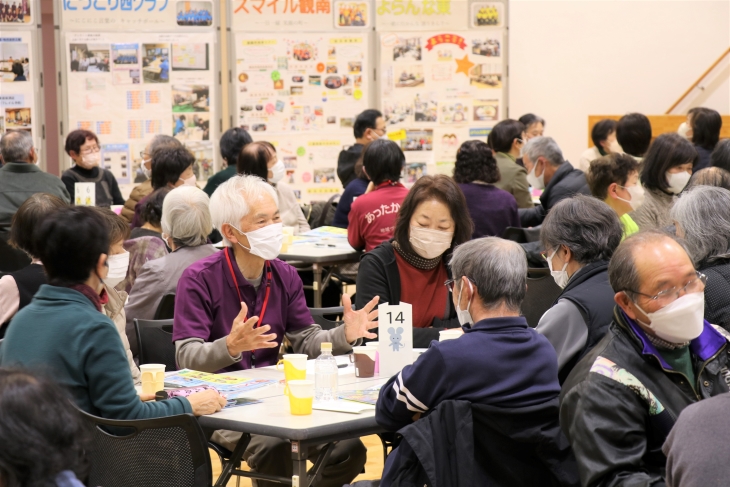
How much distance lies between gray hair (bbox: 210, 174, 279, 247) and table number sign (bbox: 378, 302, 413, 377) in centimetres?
82

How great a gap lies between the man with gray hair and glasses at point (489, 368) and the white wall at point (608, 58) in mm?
8845

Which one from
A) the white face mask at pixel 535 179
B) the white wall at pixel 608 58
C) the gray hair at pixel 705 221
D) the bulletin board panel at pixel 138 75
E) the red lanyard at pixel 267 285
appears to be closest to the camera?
the gray hair at pixel 705 221

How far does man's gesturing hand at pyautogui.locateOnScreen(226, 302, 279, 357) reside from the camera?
10.5 feet

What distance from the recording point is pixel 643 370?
234 cm

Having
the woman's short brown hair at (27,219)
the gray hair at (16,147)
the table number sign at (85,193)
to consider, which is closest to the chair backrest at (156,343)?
the woman's short brown hair at (27,219)

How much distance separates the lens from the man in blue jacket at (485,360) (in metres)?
2.41

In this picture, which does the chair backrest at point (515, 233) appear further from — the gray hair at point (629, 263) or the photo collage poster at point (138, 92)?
the photo collage poster at point (138, 92)

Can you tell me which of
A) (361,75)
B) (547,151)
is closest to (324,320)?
(547,151)

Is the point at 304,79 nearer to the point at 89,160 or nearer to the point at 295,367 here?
the point at 89,160

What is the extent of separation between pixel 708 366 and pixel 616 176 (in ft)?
9.16

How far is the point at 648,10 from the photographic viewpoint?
1123 cm

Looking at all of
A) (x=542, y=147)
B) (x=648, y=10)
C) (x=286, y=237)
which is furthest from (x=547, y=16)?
(x=286, y=237)

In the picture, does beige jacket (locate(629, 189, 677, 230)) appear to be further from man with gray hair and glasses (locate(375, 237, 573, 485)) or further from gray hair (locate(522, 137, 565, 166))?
man with gray hair and glasses (locate(375, 237, 573, 485))

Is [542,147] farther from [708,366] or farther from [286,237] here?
[708,366]
